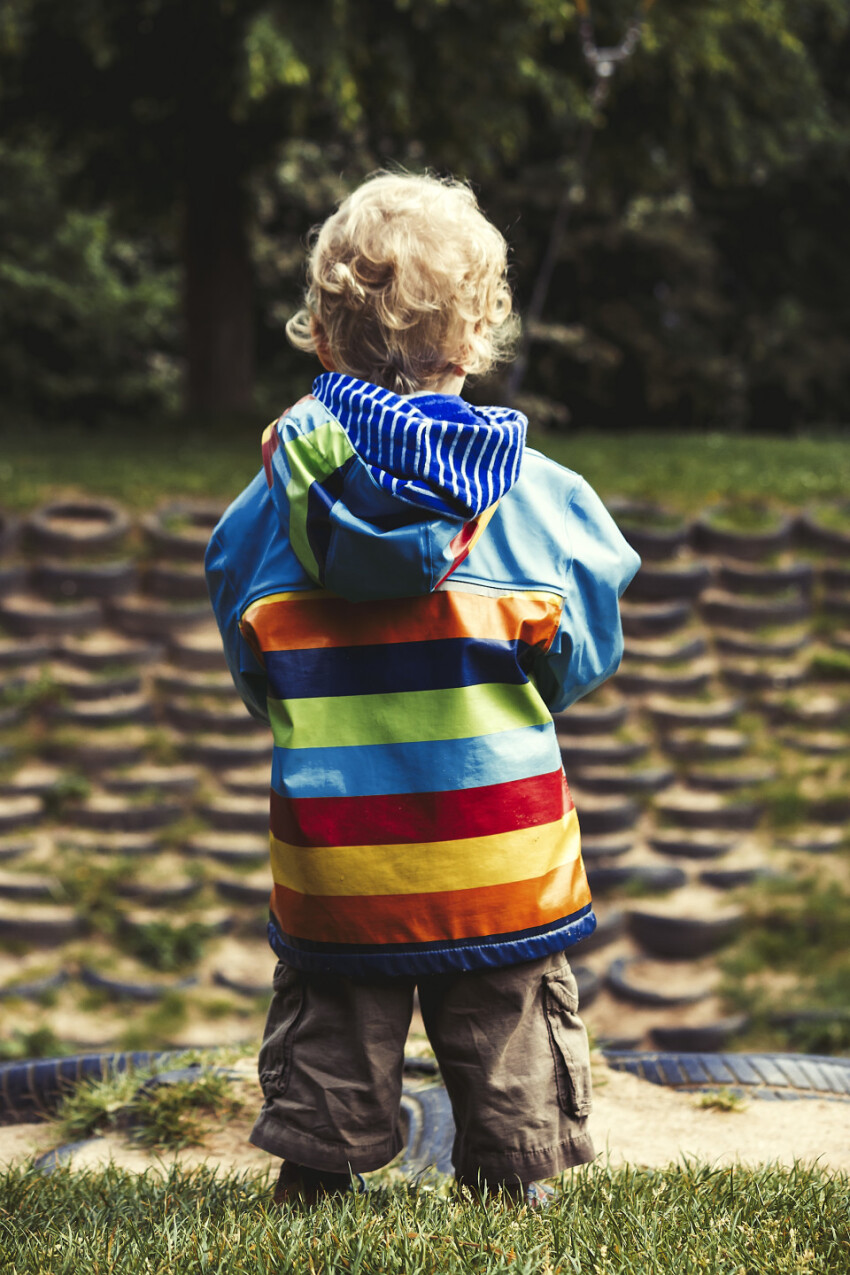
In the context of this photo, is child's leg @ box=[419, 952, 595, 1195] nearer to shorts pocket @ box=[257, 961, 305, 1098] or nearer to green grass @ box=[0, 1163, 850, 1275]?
green grass @ box=[0, 1163, 850, 1275]

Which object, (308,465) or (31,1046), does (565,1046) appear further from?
(31,1046)

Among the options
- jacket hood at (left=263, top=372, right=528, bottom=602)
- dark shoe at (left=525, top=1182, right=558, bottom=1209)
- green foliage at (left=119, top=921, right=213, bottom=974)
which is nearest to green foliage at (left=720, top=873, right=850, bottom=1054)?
green foliage at (left=119, top=921, right=213, bottom=974)

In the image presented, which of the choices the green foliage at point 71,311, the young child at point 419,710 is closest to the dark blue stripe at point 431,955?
the young child at point 419,710

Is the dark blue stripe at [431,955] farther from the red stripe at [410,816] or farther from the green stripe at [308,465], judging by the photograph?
the green stripe at [308,465]

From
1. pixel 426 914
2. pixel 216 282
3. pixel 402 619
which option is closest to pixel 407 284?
pixel 402 619

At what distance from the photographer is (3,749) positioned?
203 inches

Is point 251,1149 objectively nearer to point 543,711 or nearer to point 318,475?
point 543,711

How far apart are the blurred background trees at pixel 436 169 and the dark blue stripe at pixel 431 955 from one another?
4.83m

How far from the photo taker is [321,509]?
1.66m

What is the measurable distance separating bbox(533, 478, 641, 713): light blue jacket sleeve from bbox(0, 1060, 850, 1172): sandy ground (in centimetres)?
97

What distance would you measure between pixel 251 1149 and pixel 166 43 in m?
8.52

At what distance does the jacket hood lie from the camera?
1618mm

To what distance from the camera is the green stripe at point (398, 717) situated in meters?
1.70

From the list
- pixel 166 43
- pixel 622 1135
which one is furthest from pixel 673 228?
pixel 622 1135
